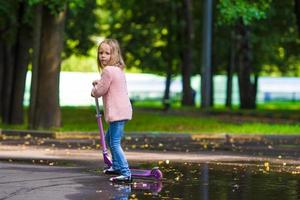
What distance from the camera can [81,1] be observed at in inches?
902

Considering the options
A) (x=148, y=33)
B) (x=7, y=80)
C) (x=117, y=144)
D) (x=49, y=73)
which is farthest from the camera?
(x=148, y=33)

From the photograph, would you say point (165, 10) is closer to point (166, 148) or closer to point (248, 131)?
point (248, 131)

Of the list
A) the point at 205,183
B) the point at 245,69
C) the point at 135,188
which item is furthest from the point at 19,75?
the point at 135,188

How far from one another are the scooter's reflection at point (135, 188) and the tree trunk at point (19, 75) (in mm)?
18945

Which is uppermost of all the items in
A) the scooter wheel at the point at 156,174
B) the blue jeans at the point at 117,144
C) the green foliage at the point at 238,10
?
the green foliage at the point at 238,10

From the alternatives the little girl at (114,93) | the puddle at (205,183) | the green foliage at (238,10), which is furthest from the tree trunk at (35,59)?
the little girl at (114,93)

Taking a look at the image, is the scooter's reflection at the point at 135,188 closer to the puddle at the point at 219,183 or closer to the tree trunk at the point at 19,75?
the puddle at the point at 219,183

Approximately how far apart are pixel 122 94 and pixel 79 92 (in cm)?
5582

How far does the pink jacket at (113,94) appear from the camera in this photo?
10.5 meters

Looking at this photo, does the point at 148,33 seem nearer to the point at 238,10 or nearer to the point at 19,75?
the point at 19,75

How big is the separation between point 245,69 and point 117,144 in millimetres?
32033

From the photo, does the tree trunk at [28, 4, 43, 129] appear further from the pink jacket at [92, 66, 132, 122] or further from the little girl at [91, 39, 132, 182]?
the pink jacket at [92, 66, 132, 122]

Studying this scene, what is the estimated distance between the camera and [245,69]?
139 feet

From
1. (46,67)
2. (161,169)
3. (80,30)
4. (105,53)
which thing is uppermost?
(80,30)
